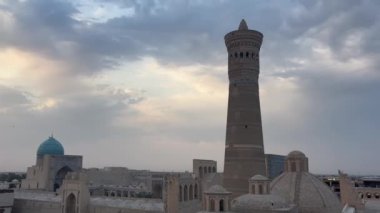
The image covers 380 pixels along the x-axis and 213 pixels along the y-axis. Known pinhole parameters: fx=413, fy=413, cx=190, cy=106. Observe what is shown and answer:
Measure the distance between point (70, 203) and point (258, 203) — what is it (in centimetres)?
1827

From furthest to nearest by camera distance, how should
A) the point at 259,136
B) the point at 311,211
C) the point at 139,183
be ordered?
the point at 139,183
the point at 259,136
the point at 311,211

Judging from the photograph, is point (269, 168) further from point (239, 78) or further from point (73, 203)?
point (73, 203)

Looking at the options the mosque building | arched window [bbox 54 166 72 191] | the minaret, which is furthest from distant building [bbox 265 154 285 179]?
arched window [bbox 54 166 72 191]

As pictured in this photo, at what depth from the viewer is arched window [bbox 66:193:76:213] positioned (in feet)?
108

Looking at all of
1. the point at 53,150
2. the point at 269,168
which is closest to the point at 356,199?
the point at 269,168

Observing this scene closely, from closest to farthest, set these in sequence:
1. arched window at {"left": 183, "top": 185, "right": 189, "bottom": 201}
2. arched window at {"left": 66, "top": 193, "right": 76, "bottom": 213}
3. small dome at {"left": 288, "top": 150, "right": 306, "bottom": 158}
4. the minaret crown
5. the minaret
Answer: small dome at {"left": 288, "top": 150, "right": 306, "bottom": 158} → the minaret → the minaret crown → arched window at {"left": 183, "top": 185, "right": 189, "bottom": 201} → arched window at {"left": 66, "top": 193, "right": 76, "bottom": 213}

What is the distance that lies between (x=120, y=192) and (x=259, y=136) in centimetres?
1703

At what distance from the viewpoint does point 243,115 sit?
27.2m

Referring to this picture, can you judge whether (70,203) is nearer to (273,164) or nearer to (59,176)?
(59,176)

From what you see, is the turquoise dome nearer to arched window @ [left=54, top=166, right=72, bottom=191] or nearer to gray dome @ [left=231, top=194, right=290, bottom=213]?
arched window @ [left=54, top=166, right=72, bottom=191]

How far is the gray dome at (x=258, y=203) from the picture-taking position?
2030cm

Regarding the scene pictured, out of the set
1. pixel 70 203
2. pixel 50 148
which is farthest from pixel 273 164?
pixel 50 148

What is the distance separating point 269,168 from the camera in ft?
117

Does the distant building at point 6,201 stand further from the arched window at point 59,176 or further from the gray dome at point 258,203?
the gray dome at point 258,203
